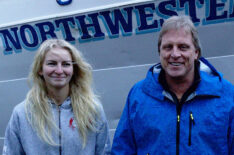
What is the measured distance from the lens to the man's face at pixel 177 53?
1571 millimetres

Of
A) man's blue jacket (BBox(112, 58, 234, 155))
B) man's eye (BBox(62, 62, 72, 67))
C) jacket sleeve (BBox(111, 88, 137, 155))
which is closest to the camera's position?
man's blue jacket (BBox(112, 58, 234, 155))

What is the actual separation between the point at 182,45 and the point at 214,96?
0.29 m

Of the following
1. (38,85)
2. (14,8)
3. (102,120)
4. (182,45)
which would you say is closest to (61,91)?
(38,85)

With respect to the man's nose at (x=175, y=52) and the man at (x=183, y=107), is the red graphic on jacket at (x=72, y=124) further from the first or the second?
the man's nose at (x=175, y=52)

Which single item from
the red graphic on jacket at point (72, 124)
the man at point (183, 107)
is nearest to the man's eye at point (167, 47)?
the man at point (183, 107)

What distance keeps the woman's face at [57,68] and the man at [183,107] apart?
434mm

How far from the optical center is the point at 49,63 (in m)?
1.83

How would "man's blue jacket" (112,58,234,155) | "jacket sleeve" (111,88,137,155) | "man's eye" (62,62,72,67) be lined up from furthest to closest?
"man's eye" (62,62,72,67) < "jacket sleeve" (111,88,137,155) < "man's blue jacket" (112,58,234,155)

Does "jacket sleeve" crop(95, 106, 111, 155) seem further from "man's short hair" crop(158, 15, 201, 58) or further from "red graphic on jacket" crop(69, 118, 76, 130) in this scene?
"man's short hair" crop(158, 15, 201, 58)

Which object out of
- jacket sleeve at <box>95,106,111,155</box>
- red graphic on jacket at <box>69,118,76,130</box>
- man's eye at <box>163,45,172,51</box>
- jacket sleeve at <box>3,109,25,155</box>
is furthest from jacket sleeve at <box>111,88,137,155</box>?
jacket sleeve at <box>3,109,25,155</box>

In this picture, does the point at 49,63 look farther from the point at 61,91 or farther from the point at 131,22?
the point at 131,22

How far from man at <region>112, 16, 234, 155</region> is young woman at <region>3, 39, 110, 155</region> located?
1.00 feet

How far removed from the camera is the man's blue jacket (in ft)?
5.09

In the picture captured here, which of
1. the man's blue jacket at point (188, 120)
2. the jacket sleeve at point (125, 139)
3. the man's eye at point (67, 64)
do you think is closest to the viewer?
the man's blue jacket at point (188, 120)
